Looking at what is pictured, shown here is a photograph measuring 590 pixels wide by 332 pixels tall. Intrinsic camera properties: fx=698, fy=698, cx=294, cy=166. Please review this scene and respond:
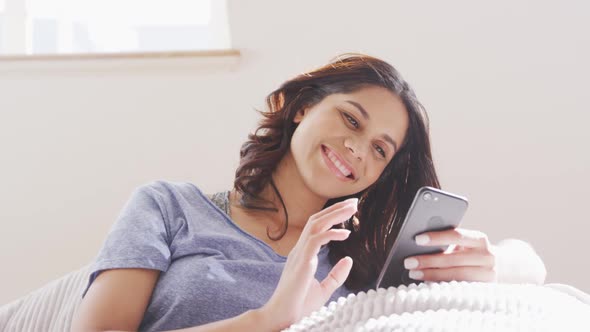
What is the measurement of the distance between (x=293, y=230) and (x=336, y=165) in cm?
15

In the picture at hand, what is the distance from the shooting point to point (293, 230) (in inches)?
47.6

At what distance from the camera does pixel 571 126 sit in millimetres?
1751

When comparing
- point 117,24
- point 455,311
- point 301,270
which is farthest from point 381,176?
point 117,24

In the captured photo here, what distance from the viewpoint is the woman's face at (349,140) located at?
1.13m

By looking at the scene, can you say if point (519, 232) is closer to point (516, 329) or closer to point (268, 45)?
point (268, 45)

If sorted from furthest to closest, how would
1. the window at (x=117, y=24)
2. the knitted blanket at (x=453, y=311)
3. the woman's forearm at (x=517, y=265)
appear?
1. the window at (x=117, y=24)
2. the woman's forearm at (x=517, y=265)
3. the knitted blanket at (x=453, y=311)

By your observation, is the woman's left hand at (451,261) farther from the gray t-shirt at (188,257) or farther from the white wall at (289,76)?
the white wall at (289,76)

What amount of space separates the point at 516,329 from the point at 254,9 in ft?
4.10

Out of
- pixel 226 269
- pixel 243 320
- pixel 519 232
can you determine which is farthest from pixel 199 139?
pixel 243 320

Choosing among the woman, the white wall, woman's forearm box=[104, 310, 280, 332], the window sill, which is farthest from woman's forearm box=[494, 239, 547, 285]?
the window sill

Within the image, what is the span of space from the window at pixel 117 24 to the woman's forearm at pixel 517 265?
1.00 metres

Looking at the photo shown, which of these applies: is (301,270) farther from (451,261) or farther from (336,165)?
(336,165)

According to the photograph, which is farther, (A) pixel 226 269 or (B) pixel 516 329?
(A) pixel 226 269

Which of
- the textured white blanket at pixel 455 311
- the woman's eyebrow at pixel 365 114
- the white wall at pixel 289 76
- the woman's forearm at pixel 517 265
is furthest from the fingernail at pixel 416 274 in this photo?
the white wall at pixel 289 76
